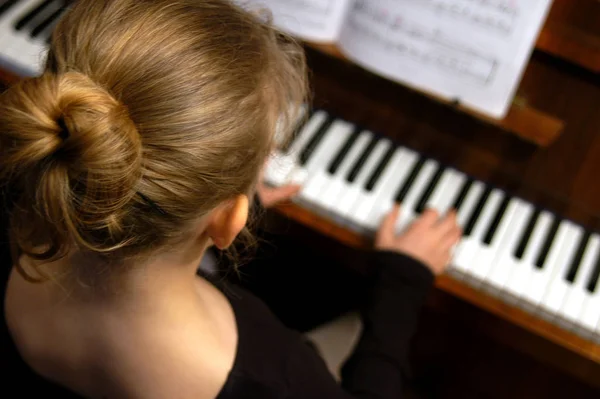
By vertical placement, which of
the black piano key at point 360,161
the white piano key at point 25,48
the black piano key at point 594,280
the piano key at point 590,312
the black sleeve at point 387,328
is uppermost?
the white piano key at point 25,48

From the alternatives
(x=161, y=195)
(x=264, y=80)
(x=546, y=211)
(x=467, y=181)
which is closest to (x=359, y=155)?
(x=467, y=181)

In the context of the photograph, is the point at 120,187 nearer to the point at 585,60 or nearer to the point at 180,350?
the point at 180,350

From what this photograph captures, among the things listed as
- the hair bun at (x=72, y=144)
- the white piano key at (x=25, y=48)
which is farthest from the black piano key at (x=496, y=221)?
the white piano key at (x=25, y=48)

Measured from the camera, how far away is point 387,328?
110 cm

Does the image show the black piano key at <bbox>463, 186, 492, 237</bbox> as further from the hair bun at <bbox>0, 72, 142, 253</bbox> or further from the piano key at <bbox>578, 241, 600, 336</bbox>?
the hair bun at <bbox>0, 72, 142, 253</bbox>

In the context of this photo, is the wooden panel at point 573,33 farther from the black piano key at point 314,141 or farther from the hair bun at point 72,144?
the hair bun at point 72,144

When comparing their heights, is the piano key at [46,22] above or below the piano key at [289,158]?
above

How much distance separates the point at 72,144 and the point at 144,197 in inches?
3.2

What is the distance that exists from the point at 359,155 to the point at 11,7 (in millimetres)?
807

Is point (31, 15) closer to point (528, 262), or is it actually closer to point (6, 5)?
point (6, 5)

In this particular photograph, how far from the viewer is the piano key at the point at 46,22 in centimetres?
134

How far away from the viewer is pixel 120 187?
564 mm

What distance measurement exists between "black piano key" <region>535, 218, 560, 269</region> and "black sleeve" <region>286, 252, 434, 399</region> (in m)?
0.20

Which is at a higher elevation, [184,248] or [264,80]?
[264,80]
